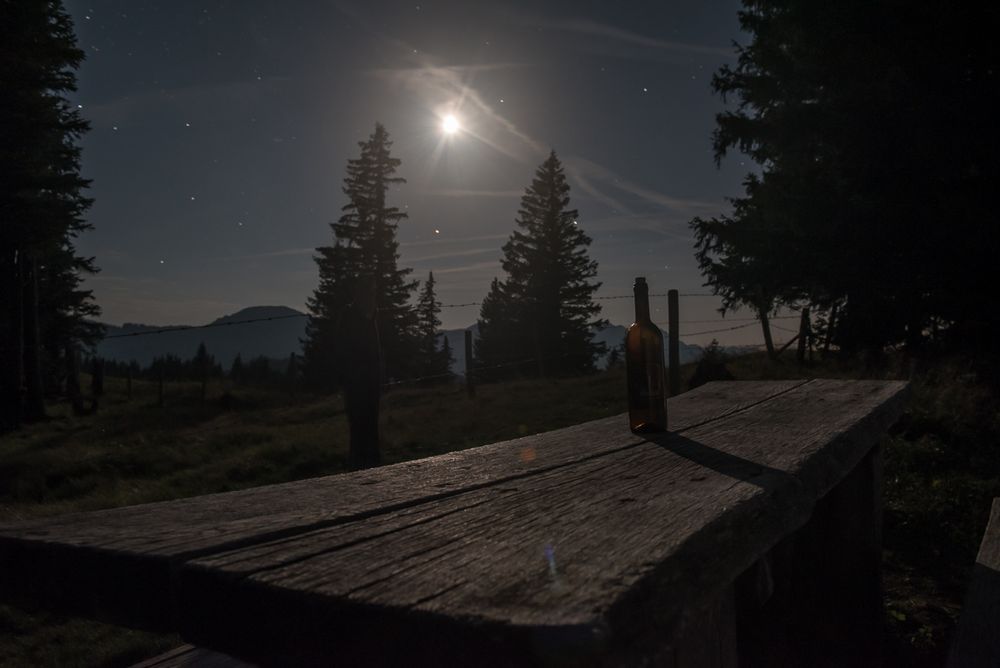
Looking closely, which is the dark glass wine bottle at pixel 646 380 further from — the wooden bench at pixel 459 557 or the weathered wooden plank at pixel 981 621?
the weathered wooden plank at pixel 981 621

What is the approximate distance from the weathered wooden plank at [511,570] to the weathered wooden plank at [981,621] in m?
1.12

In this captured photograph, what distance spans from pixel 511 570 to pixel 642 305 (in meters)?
1.76

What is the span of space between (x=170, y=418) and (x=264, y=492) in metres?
16.5

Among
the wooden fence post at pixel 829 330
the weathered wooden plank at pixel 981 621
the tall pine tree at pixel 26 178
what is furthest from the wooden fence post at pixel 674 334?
the tall pine tree at pixel 26 178

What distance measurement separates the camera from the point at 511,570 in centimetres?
75

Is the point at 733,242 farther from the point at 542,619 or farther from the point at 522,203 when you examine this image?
the point at 522,203

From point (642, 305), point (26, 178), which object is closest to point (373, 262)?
point (26, 178)

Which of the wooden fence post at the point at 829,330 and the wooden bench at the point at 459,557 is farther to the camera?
the wooden fence post at the point at 829,330

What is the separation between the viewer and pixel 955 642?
6.62 ft

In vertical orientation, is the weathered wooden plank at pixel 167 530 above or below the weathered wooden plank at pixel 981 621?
above

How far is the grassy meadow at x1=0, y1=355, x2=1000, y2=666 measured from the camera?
346cm

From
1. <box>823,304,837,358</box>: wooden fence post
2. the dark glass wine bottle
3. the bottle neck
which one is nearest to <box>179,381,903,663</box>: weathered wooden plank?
the dark glass wine bottle

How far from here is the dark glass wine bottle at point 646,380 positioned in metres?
2.23

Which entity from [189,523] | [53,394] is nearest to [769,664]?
[189,523]
